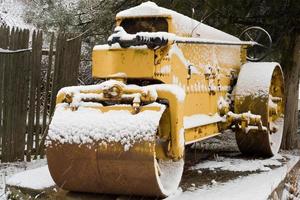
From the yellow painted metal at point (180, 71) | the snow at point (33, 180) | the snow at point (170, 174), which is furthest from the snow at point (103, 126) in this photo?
the snow at point (33, 180)

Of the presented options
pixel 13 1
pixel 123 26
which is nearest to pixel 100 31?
pixel 123 26

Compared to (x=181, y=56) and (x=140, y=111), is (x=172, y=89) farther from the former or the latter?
(x=181, y=56)

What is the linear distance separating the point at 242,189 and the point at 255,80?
1.99 meters

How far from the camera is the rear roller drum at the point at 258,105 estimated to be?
6.45 meters

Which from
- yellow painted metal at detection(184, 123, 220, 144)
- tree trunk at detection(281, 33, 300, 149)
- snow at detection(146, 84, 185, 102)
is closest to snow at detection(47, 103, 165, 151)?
snow at detection(146, 84, 185, 102)

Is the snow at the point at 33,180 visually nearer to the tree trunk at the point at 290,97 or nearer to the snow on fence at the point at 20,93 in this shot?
the snow on fence at the point at 20,93

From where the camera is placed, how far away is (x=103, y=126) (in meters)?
4.30

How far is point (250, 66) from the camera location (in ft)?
22.4

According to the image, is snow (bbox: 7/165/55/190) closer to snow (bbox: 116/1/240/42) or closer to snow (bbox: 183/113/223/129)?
snow (bbox: 183/113/223/129)

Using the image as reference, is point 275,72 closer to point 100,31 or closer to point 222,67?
point 222,67

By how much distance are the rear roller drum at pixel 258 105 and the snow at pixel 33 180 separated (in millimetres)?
2519

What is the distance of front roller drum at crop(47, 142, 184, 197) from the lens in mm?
4129

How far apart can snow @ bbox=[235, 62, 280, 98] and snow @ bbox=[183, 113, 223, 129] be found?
0.62 m

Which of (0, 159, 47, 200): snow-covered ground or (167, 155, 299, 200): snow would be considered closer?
(167, 155, 299, 200): snow
